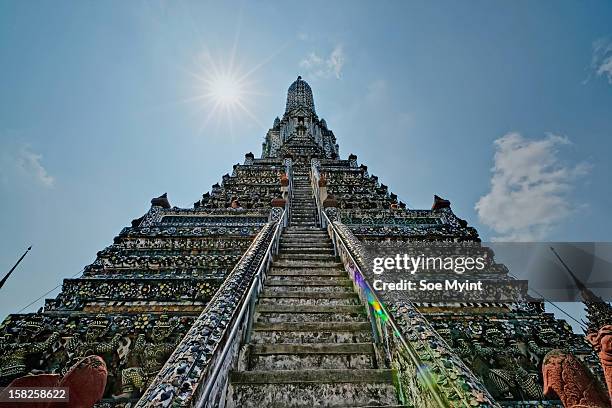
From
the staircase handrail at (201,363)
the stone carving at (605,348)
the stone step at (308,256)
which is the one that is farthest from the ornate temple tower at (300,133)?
the stone carving at (605,348)

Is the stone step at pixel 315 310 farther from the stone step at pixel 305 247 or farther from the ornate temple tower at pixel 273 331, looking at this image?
the stone step at pixel 305 247

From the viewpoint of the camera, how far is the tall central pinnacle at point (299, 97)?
35850mm

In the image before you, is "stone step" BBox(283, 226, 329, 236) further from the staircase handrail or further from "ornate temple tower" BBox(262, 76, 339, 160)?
"ornate temple tower" BBox(262, 76, 339, 160)

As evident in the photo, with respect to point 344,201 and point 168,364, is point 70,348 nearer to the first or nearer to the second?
point 168,364

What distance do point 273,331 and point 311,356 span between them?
57 cm

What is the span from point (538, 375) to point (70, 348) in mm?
5793

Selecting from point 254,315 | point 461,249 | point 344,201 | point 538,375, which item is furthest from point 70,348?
point 344,201

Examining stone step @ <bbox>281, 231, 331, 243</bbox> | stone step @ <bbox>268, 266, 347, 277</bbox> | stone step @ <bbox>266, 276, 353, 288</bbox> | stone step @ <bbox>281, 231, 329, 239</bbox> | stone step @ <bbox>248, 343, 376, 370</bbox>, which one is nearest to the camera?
stone step @ <bbox>248, 343, 376, 370</bbox>

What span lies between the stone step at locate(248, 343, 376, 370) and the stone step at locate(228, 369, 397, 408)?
0.87 feet

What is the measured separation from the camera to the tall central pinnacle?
35.8 meters

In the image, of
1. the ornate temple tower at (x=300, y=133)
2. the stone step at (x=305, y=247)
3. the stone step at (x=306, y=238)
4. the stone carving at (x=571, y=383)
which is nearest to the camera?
the stone carving at (x=571, y=383)

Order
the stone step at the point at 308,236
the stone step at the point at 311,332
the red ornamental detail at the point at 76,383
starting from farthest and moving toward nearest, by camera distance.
→ the stone step at the point at 308,236 → the stone step at the point at 311,332 → the red ornamental detail at the point at 76,383

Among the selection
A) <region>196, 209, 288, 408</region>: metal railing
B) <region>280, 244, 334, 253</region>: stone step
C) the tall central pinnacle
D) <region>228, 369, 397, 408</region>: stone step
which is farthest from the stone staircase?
the tall central pinnacle

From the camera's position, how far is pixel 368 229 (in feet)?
24.4
